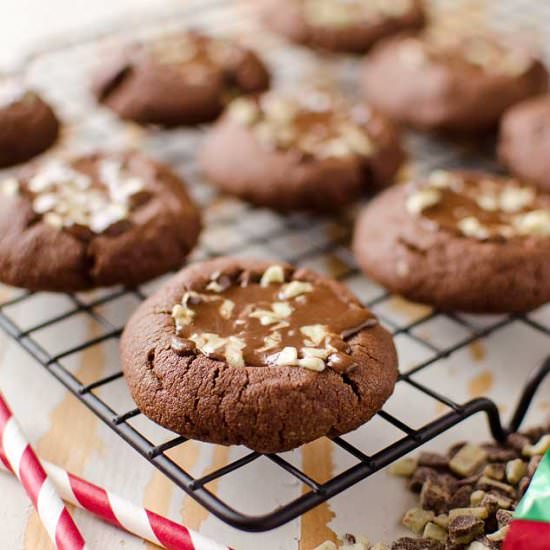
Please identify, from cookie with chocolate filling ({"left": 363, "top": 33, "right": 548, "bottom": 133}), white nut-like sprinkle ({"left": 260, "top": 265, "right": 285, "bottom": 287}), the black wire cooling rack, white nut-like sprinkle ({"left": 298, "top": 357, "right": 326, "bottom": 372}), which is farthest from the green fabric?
cookie with chocolate filling ({"left": 363, "top": 33, "right": 548, "bottom": 133})

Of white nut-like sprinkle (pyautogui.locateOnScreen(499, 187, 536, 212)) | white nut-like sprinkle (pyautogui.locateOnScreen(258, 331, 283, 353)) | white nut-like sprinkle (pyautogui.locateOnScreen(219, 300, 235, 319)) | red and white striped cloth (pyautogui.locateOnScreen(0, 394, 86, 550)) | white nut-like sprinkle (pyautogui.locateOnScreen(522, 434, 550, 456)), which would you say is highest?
white nut-like sprinkle (pyautogui.locateOnScreen(258, 331, 283, 353))

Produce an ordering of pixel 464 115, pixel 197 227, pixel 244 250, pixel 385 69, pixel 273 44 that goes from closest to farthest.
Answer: pixel 197 227
pixel 244 250
pixel 464 115
pixel 385 69
pixel 273 44

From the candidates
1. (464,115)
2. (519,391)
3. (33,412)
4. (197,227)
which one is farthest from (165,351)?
(464,115)

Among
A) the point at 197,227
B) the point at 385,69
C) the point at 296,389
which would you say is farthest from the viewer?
the point at 385,69

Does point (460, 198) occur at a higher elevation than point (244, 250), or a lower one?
higher

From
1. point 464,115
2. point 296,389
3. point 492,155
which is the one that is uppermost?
point 296,389

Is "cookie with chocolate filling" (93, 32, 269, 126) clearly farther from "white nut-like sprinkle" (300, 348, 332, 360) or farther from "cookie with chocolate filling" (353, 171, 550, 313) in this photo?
"white nut-like sprinkle" (300, 348, 332, 360)

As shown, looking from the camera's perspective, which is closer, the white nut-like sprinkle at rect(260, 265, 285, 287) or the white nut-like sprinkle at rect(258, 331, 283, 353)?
the white nut-like sprinkle at rect(258, 331, 283, 353)

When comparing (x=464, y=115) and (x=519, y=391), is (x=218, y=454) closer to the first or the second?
(x=519, y=391)
